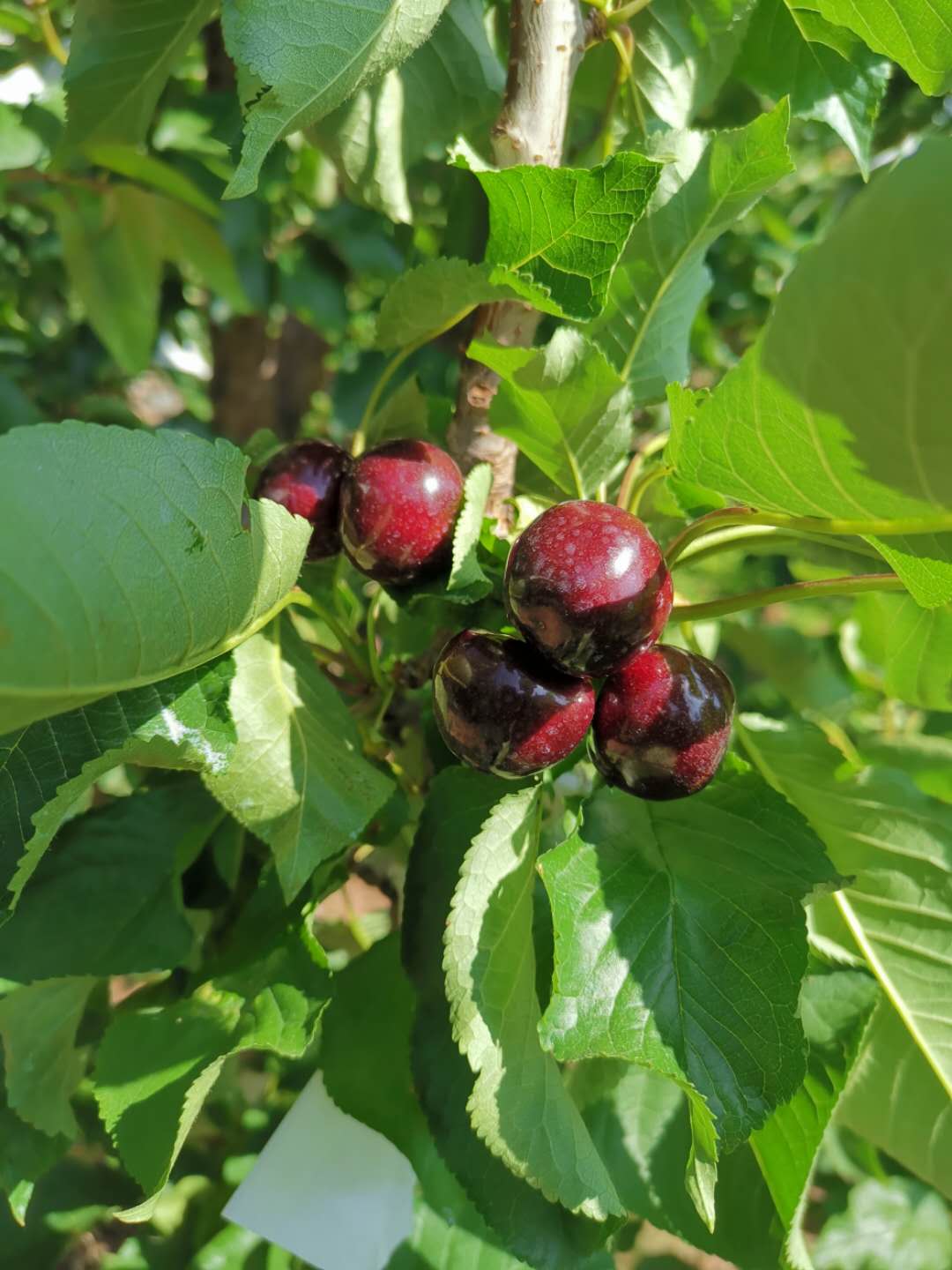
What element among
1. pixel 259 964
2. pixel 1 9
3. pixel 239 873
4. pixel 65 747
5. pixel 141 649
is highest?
pixel 1 9

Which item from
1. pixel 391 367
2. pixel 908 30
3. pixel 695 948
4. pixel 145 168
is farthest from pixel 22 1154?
pixel 908 30

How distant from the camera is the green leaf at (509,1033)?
0.55 metres

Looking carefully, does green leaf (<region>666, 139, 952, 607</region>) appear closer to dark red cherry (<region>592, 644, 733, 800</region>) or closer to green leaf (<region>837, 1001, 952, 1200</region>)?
dark red cherry (<region>592, 644, 733, 800</region>)

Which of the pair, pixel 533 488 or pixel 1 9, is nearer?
pixel 533 488

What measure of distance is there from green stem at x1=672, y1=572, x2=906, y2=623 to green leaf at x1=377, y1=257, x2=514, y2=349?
0.81ft

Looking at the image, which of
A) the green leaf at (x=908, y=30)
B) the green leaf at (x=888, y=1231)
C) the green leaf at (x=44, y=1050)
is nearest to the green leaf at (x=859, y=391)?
the green leaf at (x=908, y=30)

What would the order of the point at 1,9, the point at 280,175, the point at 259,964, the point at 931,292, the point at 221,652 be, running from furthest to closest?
1. the point at 280,175
2. the point at 1,9
3. the point at 259,964
4. the point at 221,652
5. the point at 931,292

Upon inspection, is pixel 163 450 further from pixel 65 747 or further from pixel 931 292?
pixel 931 292

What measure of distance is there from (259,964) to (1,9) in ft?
3.63

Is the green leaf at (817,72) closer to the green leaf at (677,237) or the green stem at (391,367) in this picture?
the green leaf at (677,237)

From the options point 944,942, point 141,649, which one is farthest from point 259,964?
point 944,942

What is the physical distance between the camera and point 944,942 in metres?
0.74

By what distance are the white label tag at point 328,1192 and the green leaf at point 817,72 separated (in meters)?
0.85

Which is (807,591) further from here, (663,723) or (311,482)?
(311,482)
